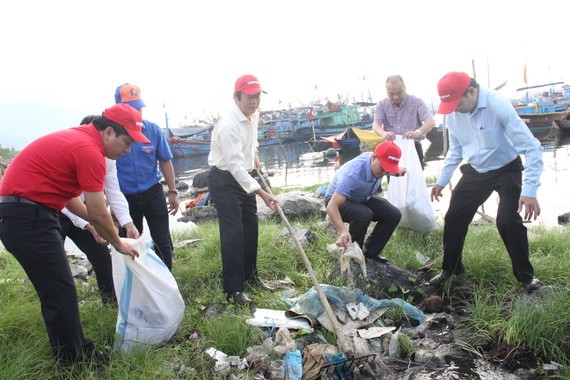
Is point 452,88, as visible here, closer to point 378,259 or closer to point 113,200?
point 378,259

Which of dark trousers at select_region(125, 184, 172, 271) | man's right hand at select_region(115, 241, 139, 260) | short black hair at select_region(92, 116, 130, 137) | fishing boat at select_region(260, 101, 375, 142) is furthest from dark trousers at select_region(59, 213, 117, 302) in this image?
fishing boat at select_region(260, 101, 375, 142)

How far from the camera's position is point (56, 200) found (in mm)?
2367

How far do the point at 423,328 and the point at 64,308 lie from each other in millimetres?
2463

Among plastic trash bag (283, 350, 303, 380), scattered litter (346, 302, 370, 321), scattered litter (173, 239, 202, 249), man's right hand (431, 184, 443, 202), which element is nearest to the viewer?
plastic trash bag (283, 350, 303, 380)

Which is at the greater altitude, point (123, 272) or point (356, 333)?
point (123, 272)

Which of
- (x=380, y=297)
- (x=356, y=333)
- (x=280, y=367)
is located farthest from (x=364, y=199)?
(x=280, y=367)

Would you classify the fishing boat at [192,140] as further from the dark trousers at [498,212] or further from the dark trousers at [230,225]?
the dark trousers at [498,212]

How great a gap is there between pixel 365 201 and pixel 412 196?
0.74m

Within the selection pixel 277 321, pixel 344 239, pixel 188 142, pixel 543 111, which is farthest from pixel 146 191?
pixel 188 142

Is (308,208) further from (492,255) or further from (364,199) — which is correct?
(492,255)

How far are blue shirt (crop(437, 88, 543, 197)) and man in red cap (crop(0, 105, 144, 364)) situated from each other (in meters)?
2.54

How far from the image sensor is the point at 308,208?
6.88 m

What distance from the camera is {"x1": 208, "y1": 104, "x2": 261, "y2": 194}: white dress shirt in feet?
10.9

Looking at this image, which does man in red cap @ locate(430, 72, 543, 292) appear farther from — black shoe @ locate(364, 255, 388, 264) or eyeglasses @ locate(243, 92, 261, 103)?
eyeglasses @ locate(243, 92, 261, 103)
